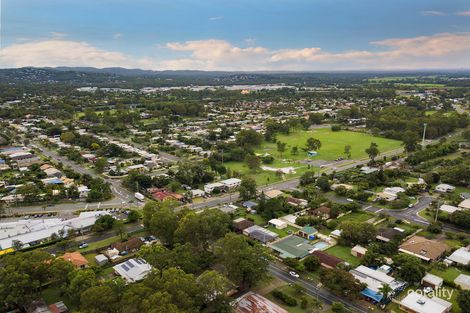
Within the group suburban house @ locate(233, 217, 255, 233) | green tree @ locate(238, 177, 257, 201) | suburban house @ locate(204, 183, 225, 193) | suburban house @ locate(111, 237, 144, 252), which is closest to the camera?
suburban house @ locate(111, 237, 144, 252)

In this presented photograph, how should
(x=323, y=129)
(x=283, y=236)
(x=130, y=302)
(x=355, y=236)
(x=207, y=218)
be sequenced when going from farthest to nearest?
(x=323, y=129) → (x=283, y=236) → (x=355, y=236) → (x=207, y=218) → (x=130, y=302)

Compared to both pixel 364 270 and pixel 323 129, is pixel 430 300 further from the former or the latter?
pixel 323 129

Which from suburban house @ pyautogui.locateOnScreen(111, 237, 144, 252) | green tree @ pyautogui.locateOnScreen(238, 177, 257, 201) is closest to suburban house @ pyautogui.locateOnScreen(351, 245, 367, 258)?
green tree @ pyautogui.locateOnScreen(238, 177, 257, 201)

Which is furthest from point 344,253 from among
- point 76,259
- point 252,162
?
point 252,162

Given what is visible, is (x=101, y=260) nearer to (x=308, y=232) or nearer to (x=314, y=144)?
(x=308, y=232)

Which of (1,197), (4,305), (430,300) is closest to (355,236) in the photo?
(430,300)

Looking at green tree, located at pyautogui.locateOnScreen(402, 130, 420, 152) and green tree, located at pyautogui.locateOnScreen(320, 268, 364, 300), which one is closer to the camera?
green tree, located at pyautogui.locateOnScreen(320, 268, 364, 300)

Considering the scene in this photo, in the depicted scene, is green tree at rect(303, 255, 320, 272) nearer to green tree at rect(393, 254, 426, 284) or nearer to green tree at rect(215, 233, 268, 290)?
green tree at rect(215, 233, 268, 290)
